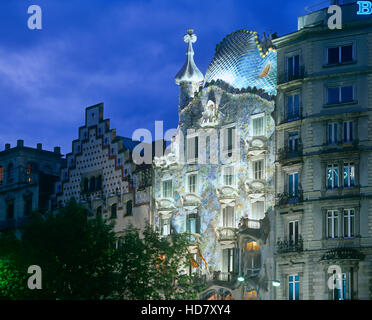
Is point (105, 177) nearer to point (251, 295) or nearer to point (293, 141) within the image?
point (251, 295)

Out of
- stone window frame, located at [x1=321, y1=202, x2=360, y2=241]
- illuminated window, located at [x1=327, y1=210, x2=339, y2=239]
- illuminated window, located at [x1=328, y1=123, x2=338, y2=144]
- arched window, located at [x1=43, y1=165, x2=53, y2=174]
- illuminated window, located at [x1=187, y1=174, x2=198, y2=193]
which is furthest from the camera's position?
arched window, located at [x1=43, y1=165, x2=53, y2=174]

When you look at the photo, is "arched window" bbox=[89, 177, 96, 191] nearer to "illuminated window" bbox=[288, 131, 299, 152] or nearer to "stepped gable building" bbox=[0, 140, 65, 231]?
"stepped gable building" bbox=[0, 140, 65, 231]

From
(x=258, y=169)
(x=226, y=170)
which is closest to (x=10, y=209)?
(x=226, y=170)

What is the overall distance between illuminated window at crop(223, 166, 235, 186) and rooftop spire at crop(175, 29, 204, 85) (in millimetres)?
8881

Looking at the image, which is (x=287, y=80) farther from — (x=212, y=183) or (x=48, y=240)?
(x=48, y=240)

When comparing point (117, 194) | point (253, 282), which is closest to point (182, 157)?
point (117, 194)

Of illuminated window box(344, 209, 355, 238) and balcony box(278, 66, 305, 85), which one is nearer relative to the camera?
illuminated window box(344, 209, 355, 238)

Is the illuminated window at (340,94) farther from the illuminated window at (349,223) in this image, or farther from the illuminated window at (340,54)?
the illuminated window at (349,223)

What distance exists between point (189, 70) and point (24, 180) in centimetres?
2427

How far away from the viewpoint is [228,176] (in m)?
68.9

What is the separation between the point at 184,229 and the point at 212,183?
4.59m

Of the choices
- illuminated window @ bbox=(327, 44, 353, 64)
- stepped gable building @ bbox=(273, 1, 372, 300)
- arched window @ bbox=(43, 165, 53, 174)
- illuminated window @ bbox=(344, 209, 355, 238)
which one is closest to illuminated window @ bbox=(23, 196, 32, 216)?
arched window @ bbox=(43, 165, 53, 174)

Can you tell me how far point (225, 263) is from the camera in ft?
223

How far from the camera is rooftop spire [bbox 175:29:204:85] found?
242 ft
